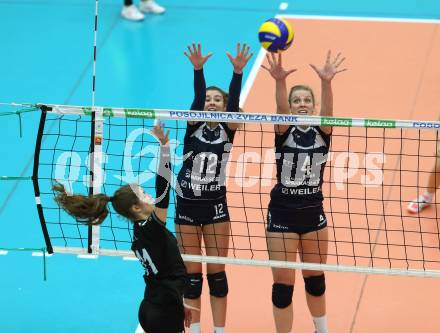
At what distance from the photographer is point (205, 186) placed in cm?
609

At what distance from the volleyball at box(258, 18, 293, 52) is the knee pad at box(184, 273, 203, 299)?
202cm

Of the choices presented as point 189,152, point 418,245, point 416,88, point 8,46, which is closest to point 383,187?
point 418,245

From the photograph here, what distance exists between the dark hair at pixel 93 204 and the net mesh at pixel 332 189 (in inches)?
85.0

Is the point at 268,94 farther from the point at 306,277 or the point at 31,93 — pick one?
the point at 306,277

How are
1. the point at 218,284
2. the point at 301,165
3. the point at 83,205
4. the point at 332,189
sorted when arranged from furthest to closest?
the point at 332,189, the point at 218,284, the point at 301,165, the point at 83,205

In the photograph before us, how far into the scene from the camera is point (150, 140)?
9.12 metres

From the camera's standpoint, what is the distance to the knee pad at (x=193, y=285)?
6.16 m

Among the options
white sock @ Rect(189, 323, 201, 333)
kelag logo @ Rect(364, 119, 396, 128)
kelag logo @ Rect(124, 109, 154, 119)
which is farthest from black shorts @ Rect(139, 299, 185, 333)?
kelag logo @ Rect(364, 119, 396, 128)

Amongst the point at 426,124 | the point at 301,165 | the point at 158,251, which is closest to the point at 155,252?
the point at 158,251

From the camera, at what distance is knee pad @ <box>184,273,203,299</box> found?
20.2 ft

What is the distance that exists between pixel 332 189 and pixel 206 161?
8.61ft

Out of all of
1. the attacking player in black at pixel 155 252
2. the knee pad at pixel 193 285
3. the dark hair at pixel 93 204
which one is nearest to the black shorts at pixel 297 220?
the knee pad at pixel 193 285

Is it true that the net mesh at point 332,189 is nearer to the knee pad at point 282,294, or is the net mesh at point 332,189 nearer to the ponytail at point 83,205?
the knee pad at point 282,294

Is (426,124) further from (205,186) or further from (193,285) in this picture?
(193,285)
